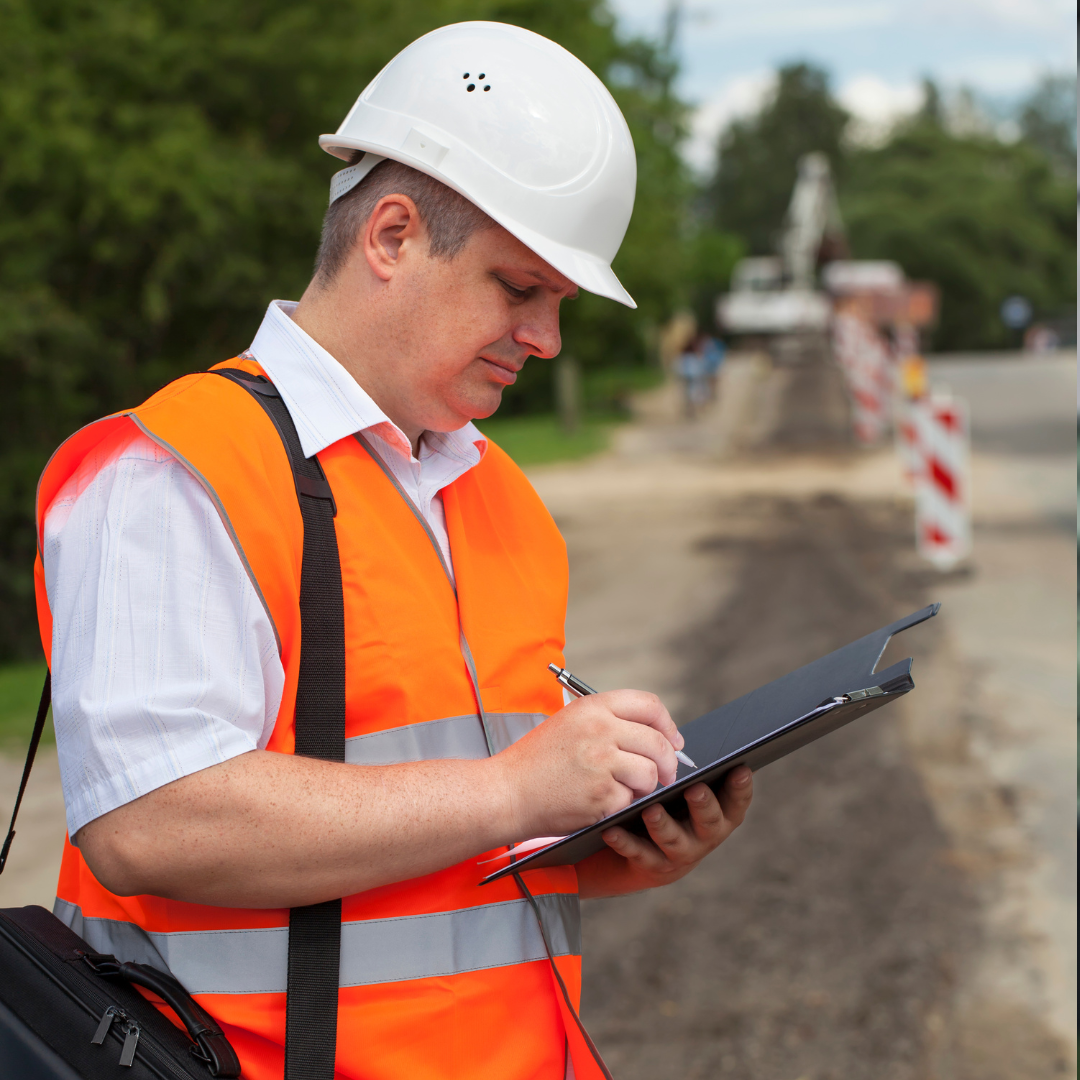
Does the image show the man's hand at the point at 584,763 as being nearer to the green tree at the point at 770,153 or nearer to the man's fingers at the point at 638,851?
the man's fingers at the point at 638,851

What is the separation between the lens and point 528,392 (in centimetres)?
3231

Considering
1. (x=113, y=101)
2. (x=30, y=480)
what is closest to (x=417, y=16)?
(x=113, y=101)

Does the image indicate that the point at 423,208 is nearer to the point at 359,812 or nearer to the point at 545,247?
the point at 545,247

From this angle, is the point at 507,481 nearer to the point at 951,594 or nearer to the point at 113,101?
the point at 113,101

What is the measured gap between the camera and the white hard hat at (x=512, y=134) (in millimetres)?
1377

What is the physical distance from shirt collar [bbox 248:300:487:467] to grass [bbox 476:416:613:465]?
1651 cm

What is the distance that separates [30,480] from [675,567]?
17.9 feet

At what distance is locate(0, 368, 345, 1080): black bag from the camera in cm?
121

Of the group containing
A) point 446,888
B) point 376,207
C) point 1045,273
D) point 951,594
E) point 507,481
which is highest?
point 376,207

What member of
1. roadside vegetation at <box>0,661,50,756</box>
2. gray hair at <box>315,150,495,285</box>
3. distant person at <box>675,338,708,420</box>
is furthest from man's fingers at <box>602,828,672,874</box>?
distant person at <box>675,338,708,420</box>

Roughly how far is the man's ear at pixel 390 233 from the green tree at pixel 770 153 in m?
80.3

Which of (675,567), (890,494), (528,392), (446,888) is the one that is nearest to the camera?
(446,888)

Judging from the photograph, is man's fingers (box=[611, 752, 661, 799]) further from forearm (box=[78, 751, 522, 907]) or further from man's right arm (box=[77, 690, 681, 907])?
forearm (box=[78, 751, 522, 907])

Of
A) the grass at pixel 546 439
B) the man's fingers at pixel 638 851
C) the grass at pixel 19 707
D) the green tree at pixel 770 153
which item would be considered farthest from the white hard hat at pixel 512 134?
the green tree at pixel 770 153
